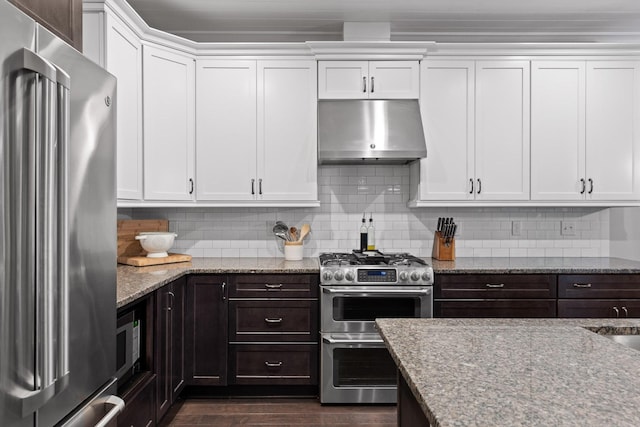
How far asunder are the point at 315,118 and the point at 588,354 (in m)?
2.51

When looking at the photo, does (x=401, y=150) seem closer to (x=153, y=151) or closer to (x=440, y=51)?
(x=440, y=51)

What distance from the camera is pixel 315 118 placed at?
3.28 meters

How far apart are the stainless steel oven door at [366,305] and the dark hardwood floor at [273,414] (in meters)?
0.51

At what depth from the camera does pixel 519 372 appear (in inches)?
38.5

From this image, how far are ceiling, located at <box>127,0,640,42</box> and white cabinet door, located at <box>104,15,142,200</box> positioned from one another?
537 mm

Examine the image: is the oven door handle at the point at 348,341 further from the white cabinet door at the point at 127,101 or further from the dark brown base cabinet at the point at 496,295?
the white cabinet door at the point at 127,101

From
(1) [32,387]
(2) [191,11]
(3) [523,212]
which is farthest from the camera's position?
(3) [523,212]

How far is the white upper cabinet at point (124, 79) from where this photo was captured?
8.22 ft

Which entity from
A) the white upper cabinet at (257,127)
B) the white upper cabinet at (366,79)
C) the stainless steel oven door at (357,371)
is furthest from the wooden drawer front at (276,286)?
the white upper cabinet at (366,79)

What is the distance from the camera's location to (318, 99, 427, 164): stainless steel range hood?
123 inches

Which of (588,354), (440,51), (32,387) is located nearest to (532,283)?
(440,51)

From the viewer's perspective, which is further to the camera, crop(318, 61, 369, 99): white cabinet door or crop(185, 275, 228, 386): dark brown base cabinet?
crop(318, 61, 369, 99): white cabinet door

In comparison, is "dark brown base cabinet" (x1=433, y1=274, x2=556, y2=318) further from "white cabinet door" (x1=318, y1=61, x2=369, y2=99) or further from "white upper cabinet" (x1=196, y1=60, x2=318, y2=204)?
"white cabinet door" (x1=318, y1=61, x2=369, y2=99)

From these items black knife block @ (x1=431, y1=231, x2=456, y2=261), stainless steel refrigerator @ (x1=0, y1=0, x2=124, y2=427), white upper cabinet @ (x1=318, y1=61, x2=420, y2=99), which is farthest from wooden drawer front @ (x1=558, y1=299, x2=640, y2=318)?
stainless steel refrigerator @ (x1=0, y1=0, x2=124, y2=427)
